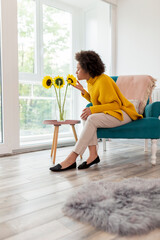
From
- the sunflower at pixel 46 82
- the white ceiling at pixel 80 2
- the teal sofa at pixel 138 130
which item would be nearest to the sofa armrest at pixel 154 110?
the teal sofa at pixel 138 130

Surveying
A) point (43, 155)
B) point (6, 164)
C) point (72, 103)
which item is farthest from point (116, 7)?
point (6, 164)

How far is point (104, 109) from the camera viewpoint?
194 cm

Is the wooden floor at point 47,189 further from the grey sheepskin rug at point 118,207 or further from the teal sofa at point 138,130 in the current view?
the teal sofa at point 138,130

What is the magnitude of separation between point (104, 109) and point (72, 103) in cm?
191

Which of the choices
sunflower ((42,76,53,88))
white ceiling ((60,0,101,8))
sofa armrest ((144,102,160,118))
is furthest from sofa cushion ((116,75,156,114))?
white ceiling ((60,0,101,8))

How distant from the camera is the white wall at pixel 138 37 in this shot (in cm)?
305

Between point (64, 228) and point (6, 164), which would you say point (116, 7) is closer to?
point (6, 164)

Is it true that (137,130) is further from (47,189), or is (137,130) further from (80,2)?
(80,2)

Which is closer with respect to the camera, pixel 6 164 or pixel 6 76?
pixel 6 164

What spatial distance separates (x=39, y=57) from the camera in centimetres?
331

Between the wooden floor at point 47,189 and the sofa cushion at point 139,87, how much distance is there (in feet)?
2.04

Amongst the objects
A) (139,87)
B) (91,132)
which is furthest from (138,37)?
(91,132)

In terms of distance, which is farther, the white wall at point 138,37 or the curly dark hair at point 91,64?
the white wall at point 138,37

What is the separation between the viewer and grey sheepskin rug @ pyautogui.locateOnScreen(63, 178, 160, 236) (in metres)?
0.94
